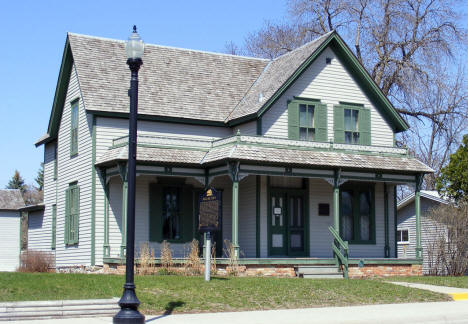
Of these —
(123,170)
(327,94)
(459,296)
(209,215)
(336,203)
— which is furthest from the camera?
(327,94)

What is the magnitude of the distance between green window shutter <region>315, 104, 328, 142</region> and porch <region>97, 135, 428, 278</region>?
1495 millimetres

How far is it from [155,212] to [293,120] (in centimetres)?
627

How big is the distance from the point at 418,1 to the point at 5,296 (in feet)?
112

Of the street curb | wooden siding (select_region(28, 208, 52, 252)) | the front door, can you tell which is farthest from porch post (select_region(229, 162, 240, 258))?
wooden siding (select_region(28, 208, 52, 252))

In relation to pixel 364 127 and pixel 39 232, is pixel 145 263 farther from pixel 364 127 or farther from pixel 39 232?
pixel 39 232

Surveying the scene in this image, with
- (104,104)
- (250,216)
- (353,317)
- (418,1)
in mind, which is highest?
A: (418,1)

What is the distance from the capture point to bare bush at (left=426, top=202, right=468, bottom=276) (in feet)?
92.3

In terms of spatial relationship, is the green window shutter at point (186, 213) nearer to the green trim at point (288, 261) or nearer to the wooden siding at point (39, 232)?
the green trim at point (288, 261)

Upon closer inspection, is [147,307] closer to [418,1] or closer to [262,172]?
[262,172]

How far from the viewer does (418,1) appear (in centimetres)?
4412

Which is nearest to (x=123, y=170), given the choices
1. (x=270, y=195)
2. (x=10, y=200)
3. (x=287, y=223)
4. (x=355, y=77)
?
(x=270, y=195)

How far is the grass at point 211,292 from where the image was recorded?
56.5ft

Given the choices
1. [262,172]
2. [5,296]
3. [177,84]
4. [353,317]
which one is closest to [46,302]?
→ [5,296]

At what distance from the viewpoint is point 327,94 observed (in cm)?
2941
